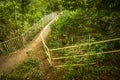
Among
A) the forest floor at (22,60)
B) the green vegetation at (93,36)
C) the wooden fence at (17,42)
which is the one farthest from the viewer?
the wooden fence at (17,42)

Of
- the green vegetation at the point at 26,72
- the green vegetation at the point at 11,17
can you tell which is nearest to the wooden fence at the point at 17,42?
the green vegetation at the point at 11,17

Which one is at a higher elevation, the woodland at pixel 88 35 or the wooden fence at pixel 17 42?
the woodland at pixel 88 35

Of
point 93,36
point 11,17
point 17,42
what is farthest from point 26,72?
point 11,17

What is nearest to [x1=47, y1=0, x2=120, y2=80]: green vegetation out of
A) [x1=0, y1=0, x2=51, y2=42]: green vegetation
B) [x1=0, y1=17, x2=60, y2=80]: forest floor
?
[x1=0, y1=17, x2=60, y2=80]: forest floor

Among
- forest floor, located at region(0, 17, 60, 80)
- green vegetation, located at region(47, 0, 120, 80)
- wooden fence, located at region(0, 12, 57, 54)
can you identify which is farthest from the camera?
wooden fence, located at region(0, 12, 57, 54)

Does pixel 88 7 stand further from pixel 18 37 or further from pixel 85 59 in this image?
pixel 18 37

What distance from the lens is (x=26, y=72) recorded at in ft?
32.3

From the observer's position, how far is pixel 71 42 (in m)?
12.1

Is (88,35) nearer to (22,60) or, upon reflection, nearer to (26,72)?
(26,72)

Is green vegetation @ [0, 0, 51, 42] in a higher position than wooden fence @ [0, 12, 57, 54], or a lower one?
higher

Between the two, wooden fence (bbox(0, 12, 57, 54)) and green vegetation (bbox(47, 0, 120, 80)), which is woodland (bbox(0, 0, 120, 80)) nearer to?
green vegetation (bbox(47, 0, 120, 80))

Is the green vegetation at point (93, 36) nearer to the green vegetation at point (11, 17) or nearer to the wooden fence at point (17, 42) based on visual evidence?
the wooden fence at point (17, 42)

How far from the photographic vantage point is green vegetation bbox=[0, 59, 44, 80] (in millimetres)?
9119

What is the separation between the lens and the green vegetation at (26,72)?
9.12 m
